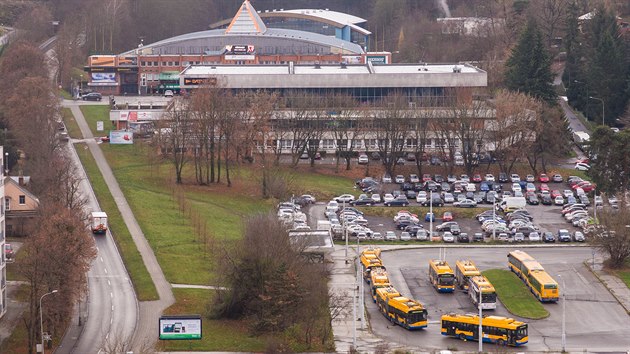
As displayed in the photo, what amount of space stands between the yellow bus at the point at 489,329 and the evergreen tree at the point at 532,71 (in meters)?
61.1

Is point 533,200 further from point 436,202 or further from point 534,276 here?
point 534,276

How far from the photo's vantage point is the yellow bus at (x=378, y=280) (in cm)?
7716

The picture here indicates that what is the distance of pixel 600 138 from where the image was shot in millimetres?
102812

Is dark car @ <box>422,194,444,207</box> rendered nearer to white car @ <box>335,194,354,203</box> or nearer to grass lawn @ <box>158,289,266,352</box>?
white car @ <box>335,194,354,203</box>

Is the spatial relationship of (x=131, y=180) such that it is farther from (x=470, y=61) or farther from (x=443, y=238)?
(x=470, y=61)

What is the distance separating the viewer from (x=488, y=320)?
227ft

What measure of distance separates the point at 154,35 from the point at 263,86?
58067 mm

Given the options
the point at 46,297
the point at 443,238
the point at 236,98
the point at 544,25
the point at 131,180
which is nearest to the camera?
the point at 46,297

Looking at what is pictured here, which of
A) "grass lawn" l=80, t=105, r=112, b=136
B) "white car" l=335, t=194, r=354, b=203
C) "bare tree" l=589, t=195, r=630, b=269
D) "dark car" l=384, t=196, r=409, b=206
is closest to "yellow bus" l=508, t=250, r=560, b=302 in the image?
"bare tree" l=589, t=195, r=630, b=269

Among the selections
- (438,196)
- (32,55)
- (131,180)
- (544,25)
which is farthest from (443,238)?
(544,25)

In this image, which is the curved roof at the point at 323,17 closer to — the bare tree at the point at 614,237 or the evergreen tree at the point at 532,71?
the evergreen tree at the point at 532,71

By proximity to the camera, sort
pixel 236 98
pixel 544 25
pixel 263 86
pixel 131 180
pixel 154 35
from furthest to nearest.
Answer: pixel 154 35, pixel 544 25, pixel 263 86, pixel 236 98, pixel 131 180

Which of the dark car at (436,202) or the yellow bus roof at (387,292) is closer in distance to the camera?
the yellow bus roof at (387,292)

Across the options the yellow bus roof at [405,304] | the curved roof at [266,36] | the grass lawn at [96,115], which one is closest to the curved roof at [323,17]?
the curved roof at [266,36]
